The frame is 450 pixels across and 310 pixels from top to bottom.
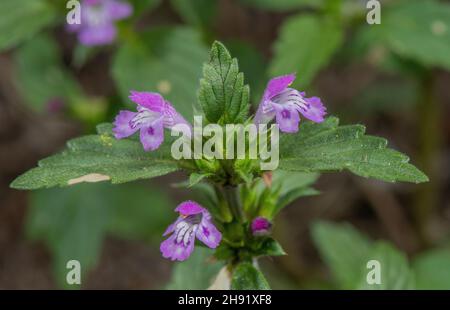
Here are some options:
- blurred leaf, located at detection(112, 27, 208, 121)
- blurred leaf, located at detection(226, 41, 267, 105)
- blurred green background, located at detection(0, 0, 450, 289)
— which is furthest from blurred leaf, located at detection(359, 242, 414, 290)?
blurred leaf, located at detection(226, 41, 267, 105)

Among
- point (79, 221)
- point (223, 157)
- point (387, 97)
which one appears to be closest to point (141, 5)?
point (79, 221)

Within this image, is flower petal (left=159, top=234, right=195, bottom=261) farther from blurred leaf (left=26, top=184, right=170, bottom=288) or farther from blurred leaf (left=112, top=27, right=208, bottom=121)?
blurred leaf (left=26, top=184, right=170, bottom=288)

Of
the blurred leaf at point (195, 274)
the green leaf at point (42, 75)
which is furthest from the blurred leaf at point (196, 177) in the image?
the green leaf at point (42, 75)

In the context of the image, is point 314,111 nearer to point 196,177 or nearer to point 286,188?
point 196,177

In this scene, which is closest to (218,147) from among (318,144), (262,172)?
(262,172)

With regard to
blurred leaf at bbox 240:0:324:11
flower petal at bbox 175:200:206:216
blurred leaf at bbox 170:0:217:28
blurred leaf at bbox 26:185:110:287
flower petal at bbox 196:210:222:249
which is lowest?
flower petal at bbox 196:210:222:249

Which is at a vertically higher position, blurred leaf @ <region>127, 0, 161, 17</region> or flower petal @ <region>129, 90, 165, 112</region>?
blurred leaf @ <region>127, 0, 161, 17</region>

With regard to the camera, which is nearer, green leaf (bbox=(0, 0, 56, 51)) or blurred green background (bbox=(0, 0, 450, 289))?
green leaf (bbox=(0, 0, 56, 51))
